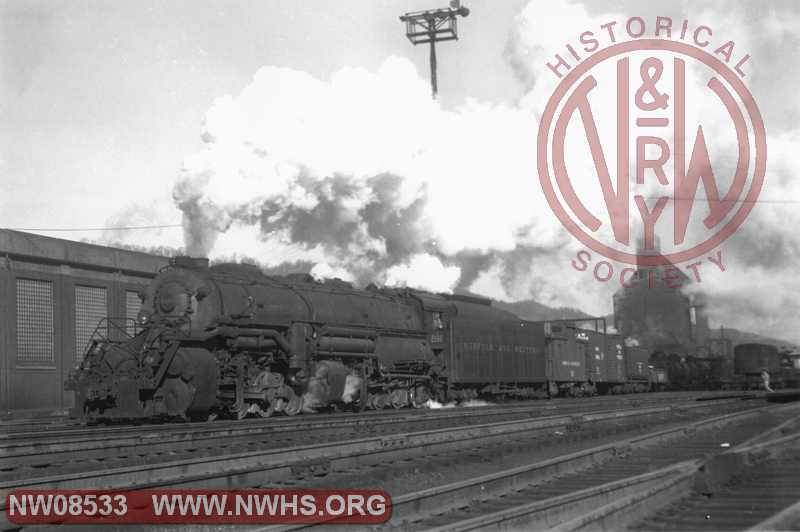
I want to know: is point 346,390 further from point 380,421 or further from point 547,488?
point 547,488

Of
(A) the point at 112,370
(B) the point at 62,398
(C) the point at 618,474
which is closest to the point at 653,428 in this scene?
(C) the point at 618,474

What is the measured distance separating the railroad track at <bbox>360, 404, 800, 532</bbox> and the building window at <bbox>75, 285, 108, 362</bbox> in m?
21.6

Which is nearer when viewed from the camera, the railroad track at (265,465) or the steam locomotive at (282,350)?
the railroad track at (265,465)

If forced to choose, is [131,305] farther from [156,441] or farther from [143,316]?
[156,441]

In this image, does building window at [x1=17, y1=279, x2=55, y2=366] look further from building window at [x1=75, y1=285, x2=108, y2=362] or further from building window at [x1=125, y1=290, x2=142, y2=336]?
building window at [x1=125, y1=290, x2=142, y2=336]

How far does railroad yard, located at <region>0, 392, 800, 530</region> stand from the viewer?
306 inches

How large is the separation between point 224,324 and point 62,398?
1164 cm

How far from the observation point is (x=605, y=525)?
23.1 feet

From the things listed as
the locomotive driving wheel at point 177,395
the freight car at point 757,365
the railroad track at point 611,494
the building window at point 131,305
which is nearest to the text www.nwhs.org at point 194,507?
the railroad track at point 611,494

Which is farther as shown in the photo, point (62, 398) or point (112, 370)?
point (62, 398)

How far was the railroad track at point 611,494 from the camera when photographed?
23.8ft

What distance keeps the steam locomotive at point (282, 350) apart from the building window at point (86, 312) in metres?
6.52

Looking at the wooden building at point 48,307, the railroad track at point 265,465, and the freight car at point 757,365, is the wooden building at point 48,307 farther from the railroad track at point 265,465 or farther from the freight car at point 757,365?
the freight car at point 757,365

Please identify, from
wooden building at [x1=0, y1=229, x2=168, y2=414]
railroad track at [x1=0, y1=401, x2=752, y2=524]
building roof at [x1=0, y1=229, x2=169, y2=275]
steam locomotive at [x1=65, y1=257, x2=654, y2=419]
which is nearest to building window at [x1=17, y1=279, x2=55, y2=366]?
wooden building at [x1=0, y1=229, x2=168, y2=414]
